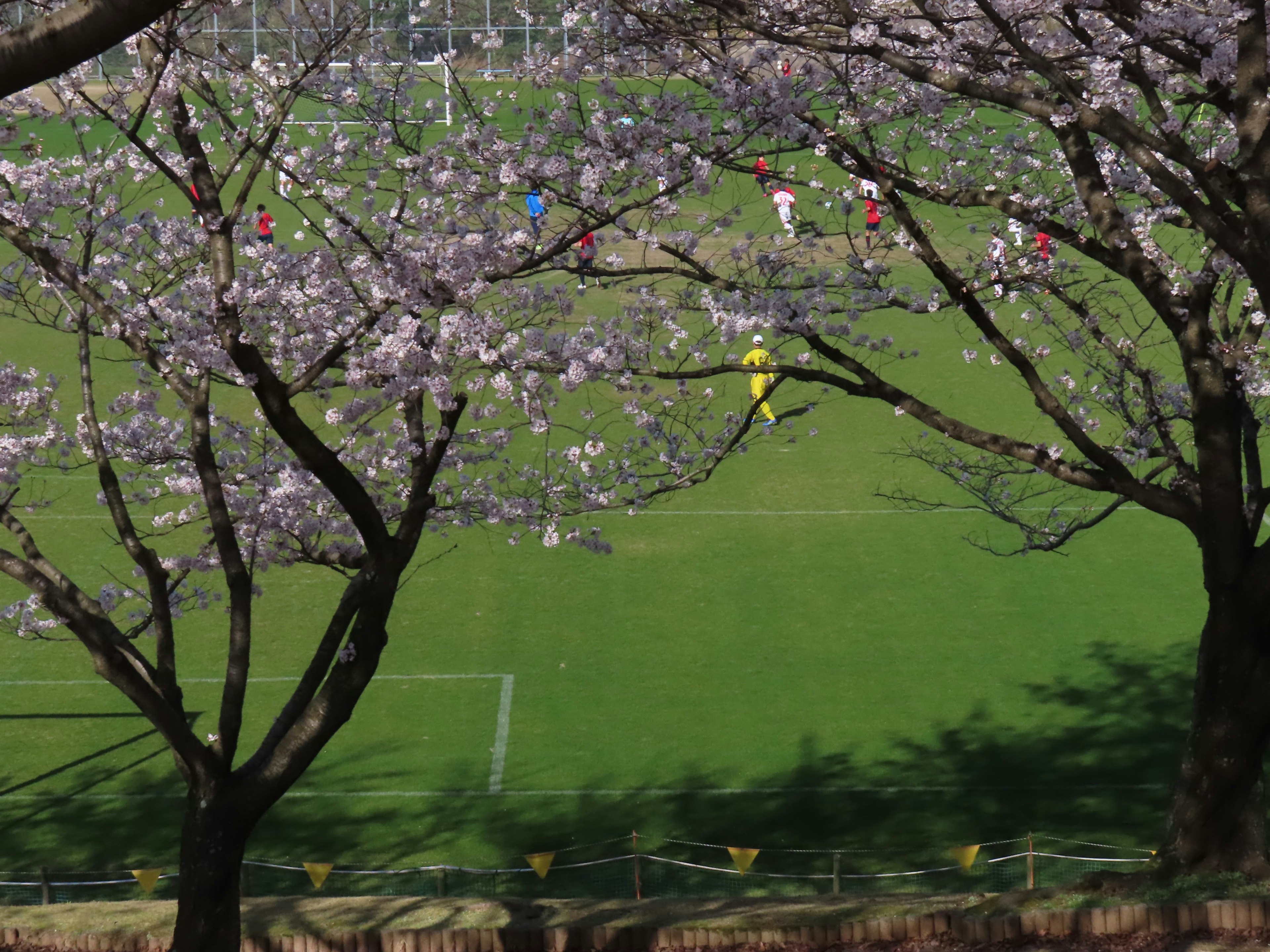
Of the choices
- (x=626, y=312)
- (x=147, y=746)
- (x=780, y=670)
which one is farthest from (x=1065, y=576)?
(x=147, y=746)

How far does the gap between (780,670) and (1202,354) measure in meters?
7.58

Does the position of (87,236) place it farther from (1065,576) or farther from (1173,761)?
(1065,576)

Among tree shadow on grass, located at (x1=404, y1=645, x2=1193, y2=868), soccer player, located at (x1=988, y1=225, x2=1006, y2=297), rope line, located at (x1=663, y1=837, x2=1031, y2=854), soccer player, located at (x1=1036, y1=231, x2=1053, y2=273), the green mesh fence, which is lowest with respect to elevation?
the green mesh fence

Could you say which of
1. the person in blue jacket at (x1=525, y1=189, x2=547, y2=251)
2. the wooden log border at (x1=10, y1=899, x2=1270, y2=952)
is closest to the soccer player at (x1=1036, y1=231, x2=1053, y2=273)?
the person in blue jacket at (x1=525, y1=189, x2=547, y2=251)

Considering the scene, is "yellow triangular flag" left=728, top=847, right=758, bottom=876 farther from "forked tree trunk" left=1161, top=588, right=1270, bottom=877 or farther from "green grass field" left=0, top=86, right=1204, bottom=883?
"forked tree trunk" left=1161, top=588, right=1270, bottom=877

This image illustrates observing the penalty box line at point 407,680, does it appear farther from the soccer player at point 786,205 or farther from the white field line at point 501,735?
the soccer player at point 786,205

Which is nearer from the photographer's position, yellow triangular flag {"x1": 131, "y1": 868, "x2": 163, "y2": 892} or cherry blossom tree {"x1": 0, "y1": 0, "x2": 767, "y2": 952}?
cherry blossom tree {"x1": 0, "y1": 0, "x2": 767, "y2": 952}

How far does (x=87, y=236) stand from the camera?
8180mm

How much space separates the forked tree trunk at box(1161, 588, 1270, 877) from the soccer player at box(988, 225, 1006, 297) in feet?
7.20

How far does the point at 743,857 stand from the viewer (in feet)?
33.2

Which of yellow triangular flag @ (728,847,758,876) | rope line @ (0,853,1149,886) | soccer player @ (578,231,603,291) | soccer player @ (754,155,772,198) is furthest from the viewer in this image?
yellow triangular flag @ (728,847,758,876)

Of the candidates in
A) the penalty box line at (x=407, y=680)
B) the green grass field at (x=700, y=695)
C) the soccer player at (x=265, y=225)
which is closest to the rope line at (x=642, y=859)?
the green grass field at (x=700, y=695)

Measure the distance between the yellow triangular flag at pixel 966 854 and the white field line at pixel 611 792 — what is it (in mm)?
2463

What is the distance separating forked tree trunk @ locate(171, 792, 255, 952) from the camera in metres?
6.80
